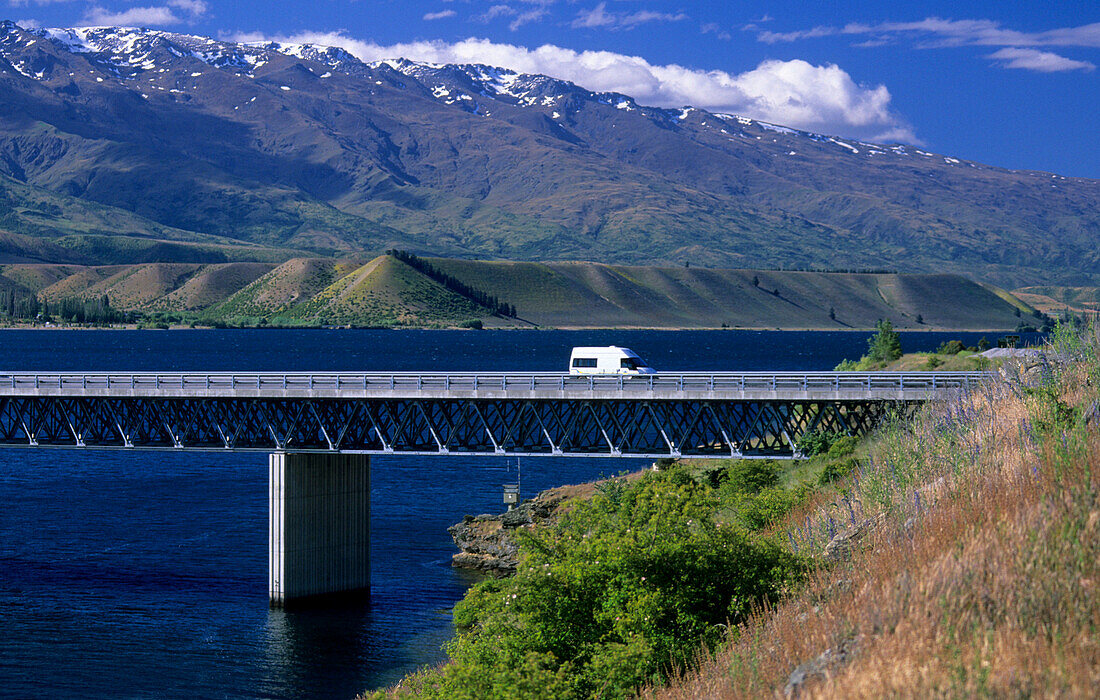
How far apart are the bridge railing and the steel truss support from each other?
60cm

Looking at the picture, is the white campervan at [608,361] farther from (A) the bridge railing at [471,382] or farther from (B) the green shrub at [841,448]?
(B) the green shrub at [841,448]

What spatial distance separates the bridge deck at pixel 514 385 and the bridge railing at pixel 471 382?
39 millimetres

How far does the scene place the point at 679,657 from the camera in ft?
66.3

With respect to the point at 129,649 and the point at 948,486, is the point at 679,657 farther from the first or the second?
the point at 129,649

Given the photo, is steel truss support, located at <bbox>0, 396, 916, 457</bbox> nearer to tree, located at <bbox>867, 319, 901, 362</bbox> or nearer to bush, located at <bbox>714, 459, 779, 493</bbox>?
bush, located at <bbox>714, 459, 779, 493</bbox>

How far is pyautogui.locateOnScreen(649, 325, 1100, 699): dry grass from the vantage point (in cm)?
1039

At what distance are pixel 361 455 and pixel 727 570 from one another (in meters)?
30.6

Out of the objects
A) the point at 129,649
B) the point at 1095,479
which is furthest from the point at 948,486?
the point at 129,649

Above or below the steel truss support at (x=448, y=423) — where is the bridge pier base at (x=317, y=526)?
below

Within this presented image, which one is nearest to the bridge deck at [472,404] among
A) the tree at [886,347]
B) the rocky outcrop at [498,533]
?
the rocky outcrop at [498,533]

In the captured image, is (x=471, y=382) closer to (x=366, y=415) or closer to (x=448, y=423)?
(x=448, y=423)

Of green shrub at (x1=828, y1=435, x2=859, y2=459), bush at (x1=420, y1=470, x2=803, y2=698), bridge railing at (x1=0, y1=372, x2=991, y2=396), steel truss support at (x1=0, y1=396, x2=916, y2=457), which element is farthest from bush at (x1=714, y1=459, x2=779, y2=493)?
bush at (x1=420, y1=470, x2=803, y2=698)

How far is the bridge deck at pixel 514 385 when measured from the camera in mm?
43812

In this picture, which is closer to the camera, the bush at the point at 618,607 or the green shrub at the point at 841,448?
the bush at the point at 618,607
